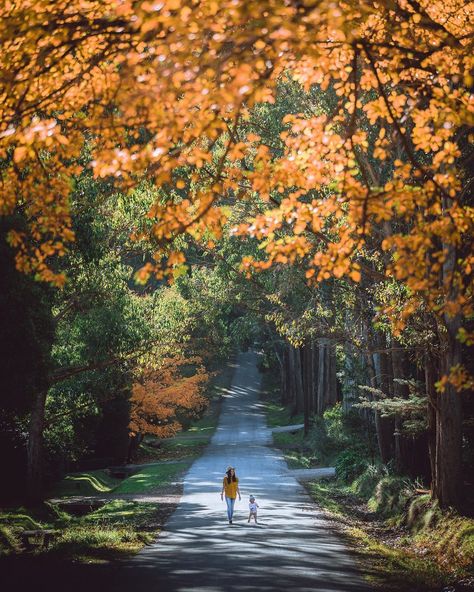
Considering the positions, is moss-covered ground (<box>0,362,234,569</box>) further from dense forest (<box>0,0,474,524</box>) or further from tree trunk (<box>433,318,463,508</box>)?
tree trunk (<box>433,318,463,508</box>)

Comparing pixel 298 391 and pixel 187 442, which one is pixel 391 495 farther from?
pixel 298 391

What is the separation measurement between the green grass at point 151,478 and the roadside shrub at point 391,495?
9385 mm

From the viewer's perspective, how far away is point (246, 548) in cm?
1537

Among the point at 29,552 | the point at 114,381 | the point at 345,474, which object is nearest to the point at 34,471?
the point at 114,381

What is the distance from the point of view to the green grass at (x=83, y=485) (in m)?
29.9

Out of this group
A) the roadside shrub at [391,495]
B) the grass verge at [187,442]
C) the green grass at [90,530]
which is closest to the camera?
the green grass at [90,530]

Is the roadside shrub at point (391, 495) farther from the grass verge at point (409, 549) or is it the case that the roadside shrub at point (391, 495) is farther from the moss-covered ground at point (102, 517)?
the moss-covered ground at point (102, 517)

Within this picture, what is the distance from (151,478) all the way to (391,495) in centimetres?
1375

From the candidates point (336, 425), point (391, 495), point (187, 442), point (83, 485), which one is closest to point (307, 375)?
point (187, 442)

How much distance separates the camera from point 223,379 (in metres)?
84.2

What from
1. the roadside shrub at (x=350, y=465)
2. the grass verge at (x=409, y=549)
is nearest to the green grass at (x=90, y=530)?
the grass verge at (x=409, y=549)

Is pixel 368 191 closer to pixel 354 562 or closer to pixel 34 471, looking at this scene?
pixel 354 562

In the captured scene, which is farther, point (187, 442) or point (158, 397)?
point (187, 442)

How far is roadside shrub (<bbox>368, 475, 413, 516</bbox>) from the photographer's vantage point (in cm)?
1970
